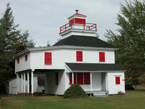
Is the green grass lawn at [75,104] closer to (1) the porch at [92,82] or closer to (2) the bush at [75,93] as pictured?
(2) the bush at [75,93]

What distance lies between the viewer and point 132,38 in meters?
39.0

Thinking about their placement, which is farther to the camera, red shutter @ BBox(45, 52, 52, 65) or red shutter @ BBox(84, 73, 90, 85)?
red shutter @ BBox(84, 73, 90, 85)

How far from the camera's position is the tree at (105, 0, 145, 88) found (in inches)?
1492

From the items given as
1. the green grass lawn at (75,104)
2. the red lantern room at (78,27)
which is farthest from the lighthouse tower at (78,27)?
the green grass lawn at (75,104)

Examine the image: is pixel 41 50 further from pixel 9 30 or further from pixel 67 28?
pixel 9 30

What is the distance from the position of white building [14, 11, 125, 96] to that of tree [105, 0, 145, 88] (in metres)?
5.99

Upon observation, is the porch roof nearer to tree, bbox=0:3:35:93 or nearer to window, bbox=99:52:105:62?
window, bbox=99:52:105:62

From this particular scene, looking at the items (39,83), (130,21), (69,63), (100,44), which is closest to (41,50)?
(69,63)

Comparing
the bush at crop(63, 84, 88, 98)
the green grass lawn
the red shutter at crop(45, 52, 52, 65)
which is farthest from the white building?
the green grass lawn

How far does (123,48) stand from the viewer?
40.7 m

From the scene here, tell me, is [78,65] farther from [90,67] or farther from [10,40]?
[10,40]

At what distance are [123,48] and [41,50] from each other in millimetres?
16509

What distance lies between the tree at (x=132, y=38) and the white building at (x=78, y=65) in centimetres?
599

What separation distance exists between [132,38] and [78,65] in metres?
12.8
